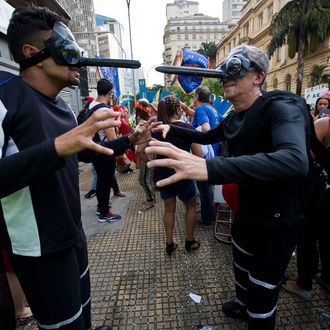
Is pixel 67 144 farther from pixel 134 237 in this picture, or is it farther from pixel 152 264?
pixel 134 237

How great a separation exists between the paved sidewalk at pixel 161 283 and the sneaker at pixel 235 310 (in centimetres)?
4

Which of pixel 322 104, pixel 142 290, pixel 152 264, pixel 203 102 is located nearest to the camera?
pixel 142 290

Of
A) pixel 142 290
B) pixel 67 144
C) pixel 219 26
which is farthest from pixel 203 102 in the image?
pixel 219 26

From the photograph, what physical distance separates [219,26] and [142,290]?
10822 cm

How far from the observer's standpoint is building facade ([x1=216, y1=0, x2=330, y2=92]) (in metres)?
24.6

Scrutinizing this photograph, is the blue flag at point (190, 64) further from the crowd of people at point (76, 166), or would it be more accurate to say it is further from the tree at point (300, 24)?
the tree at point (300, 24)

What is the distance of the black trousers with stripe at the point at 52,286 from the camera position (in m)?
1.25

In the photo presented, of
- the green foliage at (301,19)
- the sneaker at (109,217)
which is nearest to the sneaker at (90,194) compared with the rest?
the sneaker at (109,217)

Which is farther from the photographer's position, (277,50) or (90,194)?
(277,50)

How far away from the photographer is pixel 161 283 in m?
2.72

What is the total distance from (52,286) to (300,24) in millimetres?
25600

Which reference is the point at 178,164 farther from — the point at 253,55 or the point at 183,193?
the point at 183,193

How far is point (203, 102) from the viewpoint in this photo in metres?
4.24

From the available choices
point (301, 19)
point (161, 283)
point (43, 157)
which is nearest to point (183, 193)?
point (161, 283)
